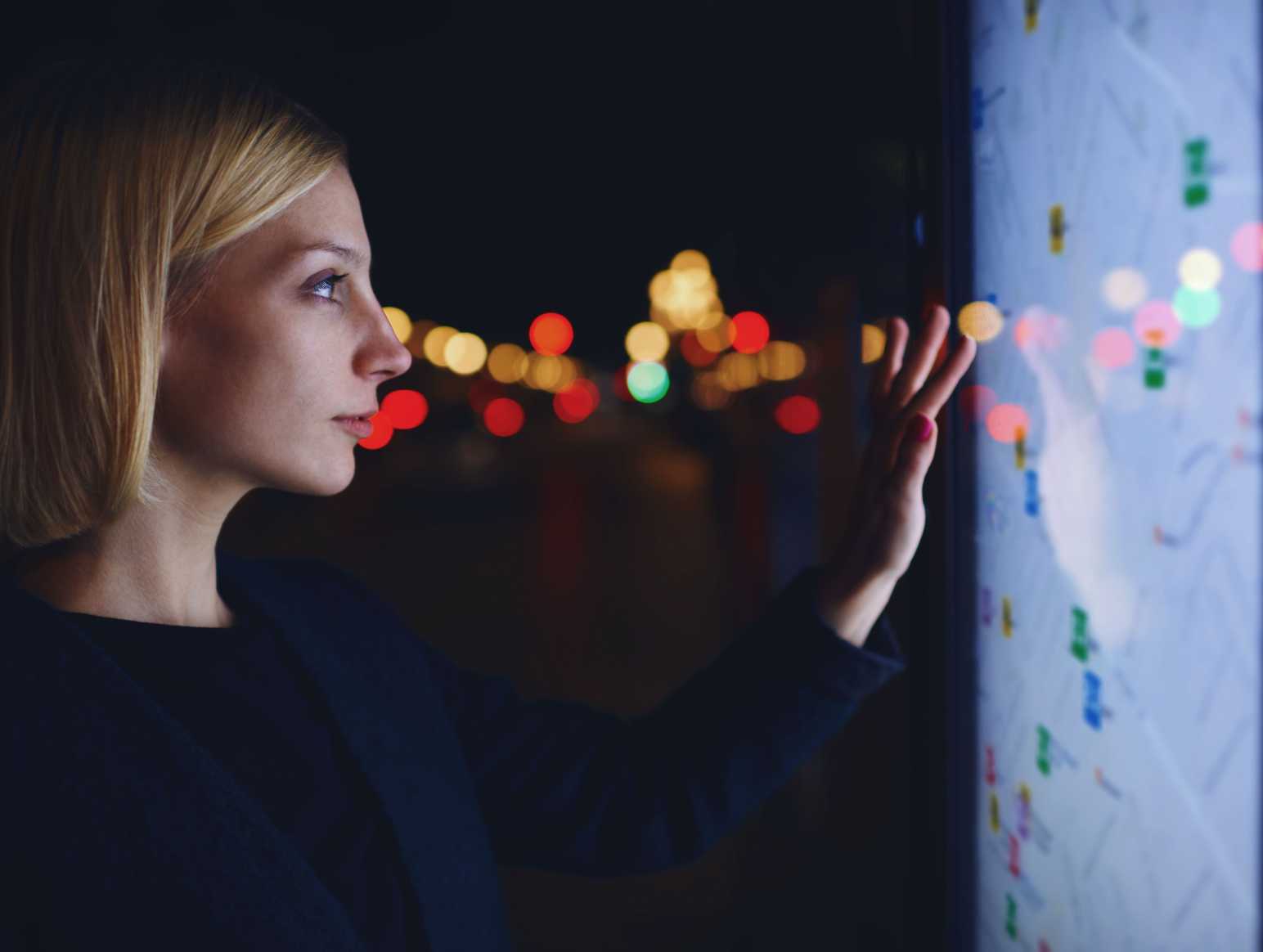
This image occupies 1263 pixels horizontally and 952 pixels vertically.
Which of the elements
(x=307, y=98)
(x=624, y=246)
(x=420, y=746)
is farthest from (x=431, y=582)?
(x=624, y=246)

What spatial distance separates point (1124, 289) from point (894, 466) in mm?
394

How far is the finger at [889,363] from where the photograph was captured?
4.06 ft

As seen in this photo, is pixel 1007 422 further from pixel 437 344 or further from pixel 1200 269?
pixel 437 344

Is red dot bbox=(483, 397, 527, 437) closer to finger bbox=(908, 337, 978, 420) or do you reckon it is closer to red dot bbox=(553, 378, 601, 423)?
red dot bbox=(553, 378, 601, 423)

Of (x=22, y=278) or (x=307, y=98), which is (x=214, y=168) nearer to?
(x=22, y=278)

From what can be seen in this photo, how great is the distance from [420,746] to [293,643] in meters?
0.24

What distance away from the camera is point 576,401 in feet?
144

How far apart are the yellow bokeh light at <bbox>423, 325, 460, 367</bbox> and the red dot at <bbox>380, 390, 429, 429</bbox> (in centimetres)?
459

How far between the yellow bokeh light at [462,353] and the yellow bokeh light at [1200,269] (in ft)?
100

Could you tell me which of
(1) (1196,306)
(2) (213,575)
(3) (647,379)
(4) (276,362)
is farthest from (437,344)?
(1) (1196,306)

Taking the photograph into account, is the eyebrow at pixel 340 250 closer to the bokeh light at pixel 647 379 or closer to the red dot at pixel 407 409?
the red dot at pixel 407 409

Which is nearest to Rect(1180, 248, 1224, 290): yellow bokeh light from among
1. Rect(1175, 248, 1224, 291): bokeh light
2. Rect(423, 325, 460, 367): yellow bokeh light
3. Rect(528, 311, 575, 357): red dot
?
Rect(1175, 248, 1224, 291): bokeh light

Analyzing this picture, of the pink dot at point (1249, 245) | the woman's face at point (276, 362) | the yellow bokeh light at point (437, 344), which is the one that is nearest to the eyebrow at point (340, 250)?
the woman's face at point (276, 362)

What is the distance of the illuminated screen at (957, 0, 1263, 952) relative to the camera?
2.36 feet
